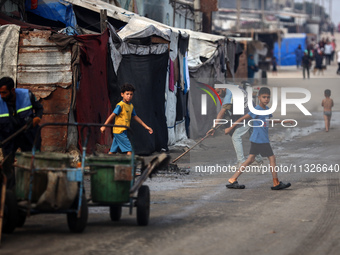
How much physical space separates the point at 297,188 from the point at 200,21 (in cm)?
1958

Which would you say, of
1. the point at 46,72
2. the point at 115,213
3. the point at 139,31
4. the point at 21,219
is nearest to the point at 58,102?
the point at 46,72

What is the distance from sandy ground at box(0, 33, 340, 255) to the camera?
6480mm

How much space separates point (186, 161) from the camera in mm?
14227

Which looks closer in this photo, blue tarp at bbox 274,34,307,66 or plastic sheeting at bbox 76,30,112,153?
plastic sheeting at bbox 76,30,112,153

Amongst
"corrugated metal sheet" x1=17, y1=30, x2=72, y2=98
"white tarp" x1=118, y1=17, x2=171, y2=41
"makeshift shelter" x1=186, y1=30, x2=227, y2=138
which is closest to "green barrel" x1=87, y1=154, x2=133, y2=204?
"corrugated metal sheet" x1=17, y1=30, x2=72, y2=98

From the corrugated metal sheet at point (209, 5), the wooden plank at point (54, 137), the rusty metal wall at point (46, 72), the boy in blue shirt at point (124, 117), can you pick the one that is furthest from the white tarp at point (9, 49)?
the corrugated metal sheet at point (209, 5)

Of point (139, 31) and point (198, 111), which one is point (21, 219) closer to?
point (139, 31)

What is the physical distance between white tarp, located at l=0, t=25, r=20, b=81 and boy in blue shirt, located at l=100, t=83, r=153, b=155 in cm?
266

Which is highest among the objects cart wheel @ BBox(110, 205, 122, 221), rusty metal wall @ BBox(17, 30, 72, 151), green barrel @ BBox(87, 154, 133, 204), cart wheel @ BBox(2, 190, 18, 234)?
rusty metal wall @ BBox(17, 30, 72, 151)

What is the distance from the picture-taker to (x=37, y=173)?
6.74 m

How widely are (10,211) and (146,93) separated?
8.12 meters

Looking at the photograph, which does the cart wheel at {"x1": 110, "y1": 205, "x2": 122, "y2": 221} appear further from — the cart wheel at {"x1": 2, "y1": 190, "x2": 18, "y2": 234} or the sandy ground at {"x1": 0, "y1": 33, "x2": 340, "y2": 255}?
the cart wheel at {"x1": 2, "y1": 190, "x2": 18, "y2": 234}

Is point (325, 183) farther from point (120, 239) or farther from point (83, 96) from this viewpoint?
point (120, 239)

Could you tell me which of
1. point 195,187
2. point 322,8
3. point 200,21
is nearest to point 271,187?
point 195,187
